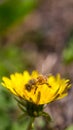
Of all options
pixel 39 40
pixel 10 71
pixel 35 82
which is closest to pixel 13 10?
pixel 39 40

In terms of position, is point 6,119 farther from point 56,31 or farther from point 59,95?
point 56,31

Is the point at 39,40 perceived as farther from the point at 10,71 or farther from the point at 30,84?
the point at 30,84

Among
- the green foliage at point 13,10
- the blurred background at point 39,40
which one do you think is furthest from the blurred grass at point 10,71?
the green foliage at point 13,10

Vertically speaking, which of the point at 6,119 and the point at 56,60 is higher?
the point at 56,60

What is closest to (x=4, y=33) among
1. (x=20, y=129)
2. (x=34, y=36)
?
(x=34, y=36)

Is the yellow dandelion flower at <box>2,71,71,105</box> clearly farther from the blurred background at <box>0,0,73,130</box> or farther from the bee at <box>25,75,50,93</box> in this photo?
the blurred background at <box>0,0,73,130</box>

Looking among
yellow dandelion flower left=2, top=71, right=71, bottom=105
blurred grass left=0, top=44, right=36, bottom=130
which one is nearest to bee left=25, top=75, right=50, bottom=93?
yellow dandelion flower left=2, top=71, right=71, bottom=105
